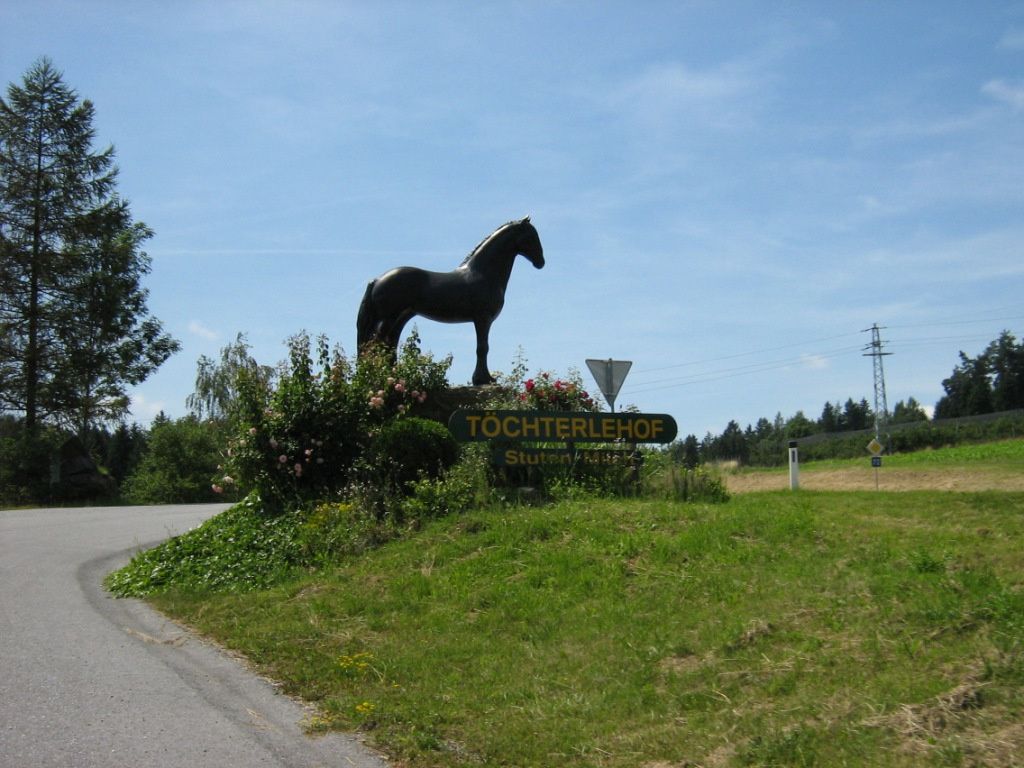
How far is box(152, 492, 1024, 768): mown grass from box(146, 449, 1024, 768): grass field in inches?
0.7

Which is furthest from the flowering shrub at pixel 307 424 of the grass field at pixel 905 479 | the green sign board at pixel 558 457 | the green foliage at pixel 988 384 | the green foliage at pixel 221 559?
the green foliage at pixel 988 384

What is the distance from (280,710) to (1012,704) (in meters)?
4.33

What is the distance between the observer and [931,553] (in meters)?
7.01

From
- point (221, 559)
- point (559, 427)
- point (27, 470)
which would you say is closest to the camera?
Result: point (221, 559)

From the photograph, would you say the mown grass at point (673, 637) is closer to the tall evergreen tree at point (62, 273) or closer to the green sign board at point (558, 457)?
the green sign board at point (558, 457)

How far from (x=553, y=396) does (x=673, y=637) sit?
749 cm

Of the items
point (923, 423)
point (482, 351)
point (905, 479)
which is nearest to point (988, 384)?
point (923, 423)

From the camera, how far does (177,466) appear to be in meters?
38.0

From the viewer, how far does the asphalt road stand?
5410mm

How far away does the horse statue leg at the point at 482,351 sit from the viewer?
15.4m

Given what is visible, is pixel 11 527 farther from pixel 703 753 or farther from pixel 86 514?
pixel 703 753

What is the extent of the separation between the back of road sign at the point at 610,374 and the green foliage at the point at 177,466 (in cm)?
2665

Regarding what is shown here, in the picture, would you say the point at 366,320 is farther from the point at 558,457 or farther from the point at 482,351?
the point at 558,457

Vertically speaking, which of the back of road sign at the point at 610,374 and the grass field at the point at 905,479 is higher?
the back of road sign at the point at 610,374
